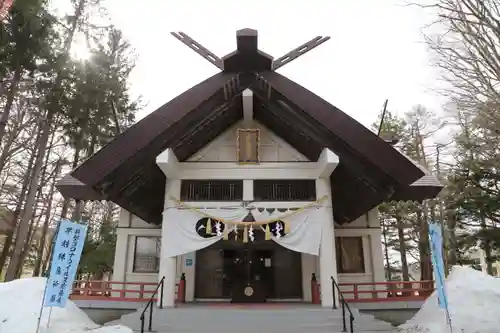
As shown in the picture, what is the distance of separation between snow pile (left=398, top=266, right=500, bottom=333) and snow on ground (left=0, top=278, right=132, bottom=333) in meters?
6.06

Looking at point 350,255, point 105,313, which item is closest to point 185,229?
point 105,313

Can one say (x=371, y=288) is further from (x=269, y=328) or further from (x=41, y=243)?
(x=41, y=243)

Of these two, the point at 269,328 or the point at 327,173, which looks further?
the point at 327,173

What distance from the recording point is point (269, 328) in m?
6.55

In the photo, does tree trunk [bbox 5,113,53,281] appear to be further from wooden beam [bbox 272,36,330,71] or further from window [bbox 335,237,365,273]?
window [bbox 335,237,365,273]

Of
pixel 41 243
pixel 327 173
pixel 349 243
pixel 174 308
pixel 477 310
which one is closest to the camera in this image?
pixel 477 310

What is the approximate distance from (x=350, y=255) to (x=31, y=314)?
8.78 metres

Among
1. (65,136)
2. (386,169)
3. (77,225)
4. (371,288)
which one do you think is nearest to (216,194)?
(77,225)

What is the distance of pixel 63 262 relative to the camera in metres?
6.47

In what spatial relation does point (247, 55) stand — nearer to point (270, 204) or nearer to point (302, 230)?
point (270, 204)

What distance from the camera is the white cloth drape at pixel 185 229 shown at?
7762mm

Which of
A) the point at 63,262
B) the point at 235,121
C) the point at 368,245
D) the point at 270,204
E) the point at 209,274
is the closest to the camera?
the point at 63,262

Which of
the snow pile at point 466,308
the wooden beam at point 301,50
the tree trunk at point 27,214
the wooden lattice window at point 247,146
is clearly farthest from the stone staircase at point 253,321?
the tree trunk at point 27,214

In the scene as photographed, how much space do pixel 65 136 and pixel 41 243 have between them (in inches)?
275
